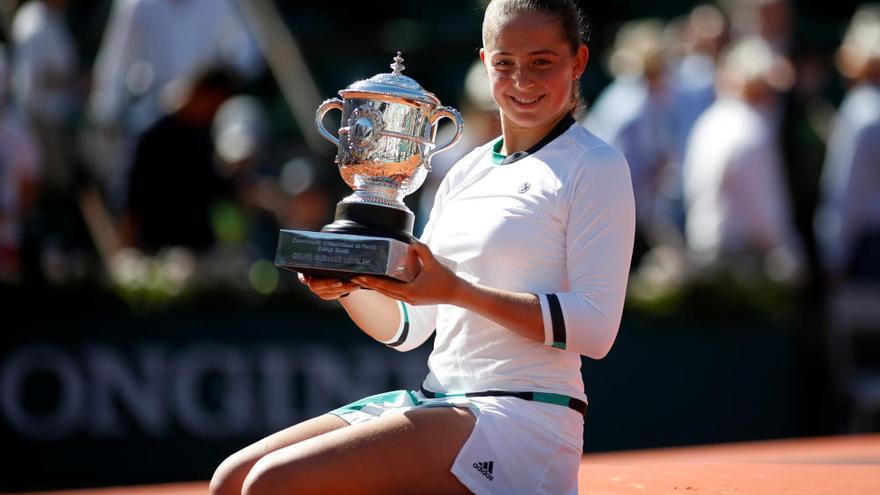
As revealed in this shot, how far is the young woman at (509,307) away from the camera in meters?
3.08

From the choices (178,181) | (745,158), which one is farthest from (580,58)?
(745,158)

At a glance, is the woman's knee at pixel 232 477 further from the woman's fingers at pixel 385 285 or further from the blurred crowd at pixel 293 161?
the blurred crowd at pixel 293 161

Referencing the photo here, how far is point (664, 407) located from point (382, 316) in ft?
15.5

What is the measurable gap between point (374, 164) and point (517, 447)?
2.50ft

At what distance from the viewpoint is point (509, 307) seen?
3076 mm

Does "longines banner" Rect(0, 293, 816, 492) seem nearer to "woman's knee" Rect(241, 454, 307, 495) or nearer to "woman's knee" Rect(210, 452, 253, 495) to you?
"woman's knee" Rect(210, 452, 253, 495)

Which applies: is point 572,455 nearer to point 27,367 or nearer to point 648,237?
point 27,367

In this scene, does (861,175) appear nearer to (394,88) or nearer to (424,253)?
(394,88)

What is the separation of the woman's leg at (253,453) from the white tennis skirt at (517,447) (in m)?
0.22

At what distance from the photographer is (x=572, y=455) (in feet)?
10.6

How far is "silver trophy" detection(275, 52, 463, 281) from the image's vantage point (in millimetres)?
3189

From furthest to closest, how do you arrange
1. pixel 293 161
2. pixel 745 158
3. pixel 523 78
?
1. pixel 293 161
2. pixel 745 158
3. pixel 523 78

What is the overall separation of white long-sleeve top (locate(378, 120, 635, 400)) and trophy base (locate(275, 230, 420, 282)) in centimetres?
23

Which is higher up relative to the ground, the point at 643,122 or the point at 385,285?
the point at 643,122
